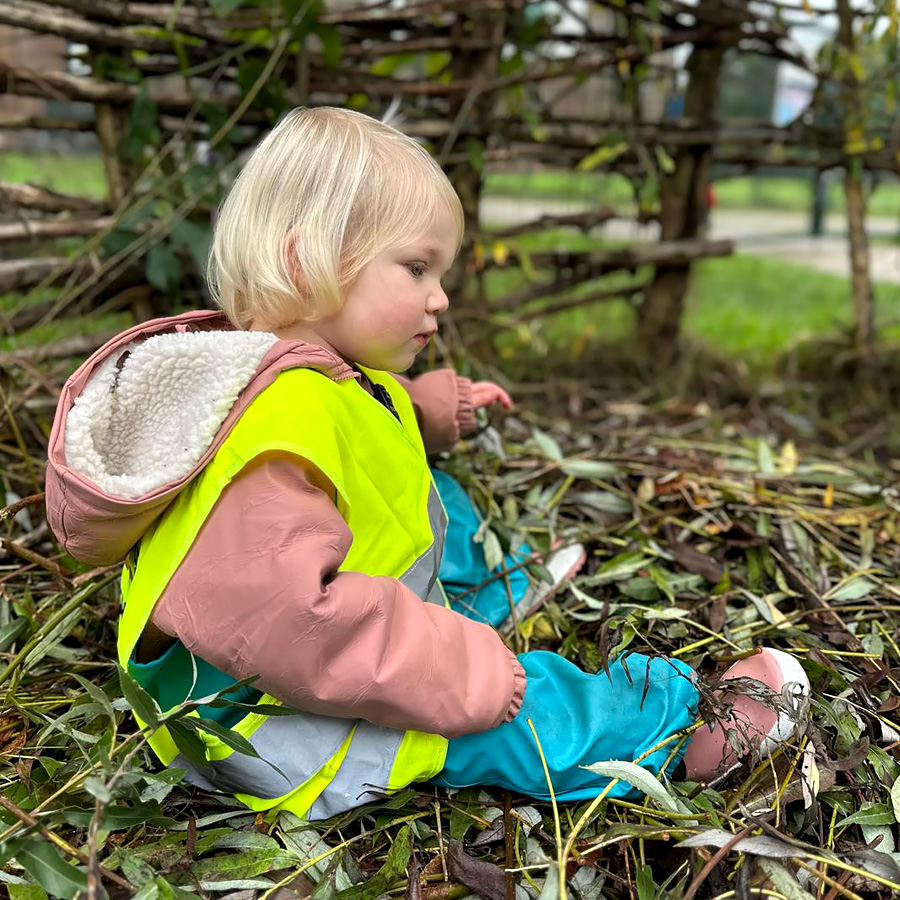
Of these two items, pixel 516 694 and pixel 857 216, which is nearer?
pixel 516 694

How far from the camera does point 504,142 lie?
8.64 ft

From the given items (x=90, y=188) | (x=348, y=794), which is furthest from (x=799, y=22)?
(x=90, y=188)

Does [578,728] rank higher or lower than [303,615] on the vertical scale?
lower

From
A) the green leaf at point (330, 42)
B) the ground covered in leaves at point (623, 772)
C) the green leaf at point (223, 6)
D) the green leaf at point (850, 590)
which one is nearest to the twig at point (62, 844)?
the ground covered in leaves at point (623, 772)

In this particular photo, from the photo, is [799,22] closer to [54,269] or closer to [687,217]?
[687,217]

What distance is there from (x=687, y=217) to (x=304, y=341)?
2.27 meters

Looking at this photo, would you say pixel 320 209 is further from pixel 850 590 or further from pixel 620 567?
pixel 850 590

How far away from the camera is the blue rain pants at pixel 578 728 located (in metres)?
1.20

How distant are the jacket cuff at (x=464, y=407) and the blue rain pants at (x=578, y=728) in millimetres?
538

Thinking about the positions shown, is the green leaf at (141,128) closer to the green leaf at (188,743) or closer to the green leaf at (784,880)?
the green leaf at (188,743)

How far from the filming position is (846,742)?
125 cm

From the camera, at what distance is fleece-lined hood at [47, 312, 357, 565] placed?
1.05 m

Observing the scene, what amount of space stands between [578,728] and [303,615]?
1.47 ft

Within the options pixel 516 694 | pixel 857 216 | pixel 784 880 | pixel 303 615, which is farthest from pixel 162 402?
pixel 857 216
